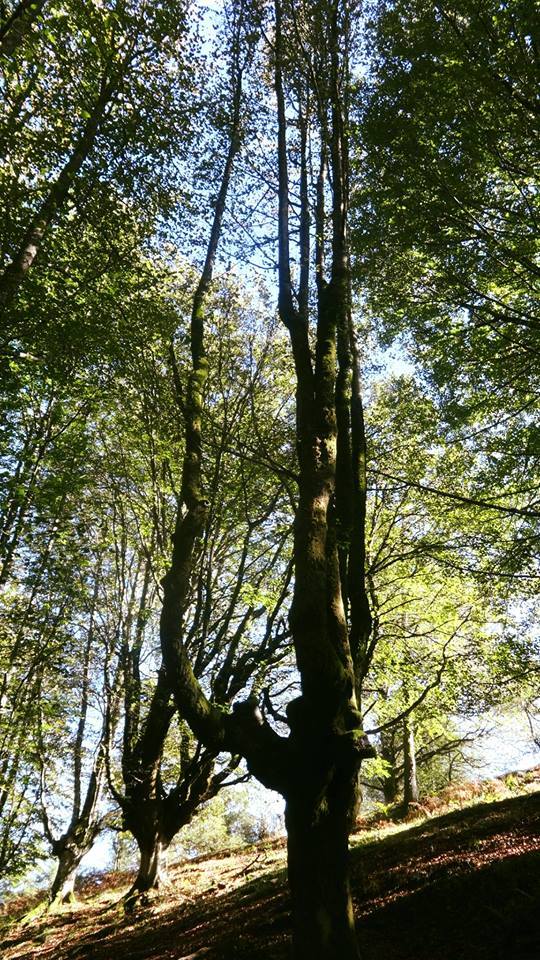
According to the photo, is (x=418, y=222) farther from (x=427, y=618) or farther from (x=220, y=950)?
(x=220, y=950)

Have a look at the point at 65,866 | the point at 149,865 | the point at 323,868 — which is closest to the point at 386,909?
the point at 323,868

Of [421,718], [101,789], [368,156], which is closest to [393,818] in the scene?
[421,718]

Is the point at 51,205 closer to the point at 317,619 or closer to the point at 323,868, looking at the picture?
the point at 317,619

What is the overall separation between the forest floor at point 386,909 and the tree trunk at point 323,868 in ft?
5.12

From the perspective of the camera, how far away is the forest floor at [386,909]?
5.09 meters

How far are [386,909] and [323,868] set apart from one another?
297 centimetres

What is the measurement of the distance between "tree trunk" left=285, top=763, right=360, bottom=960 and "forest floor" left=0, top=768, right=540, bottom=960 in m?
1.56

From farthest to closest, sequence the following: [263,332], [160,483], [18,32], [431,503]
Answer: [263,332], [431,503], [160,483], [18,32]

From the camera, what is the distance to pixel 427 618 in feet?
42.8

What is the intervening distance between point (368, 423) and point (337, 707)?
8.77 meters

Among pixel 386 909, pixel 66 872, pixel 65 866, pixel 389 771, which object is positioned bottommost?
pixel 66 872

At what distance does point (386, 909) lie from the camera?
6.16 meters

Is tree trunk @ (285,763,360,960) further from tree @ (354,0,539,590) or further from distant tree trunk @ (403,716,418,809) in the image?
distant tree trunk @ (403,716,418,809)

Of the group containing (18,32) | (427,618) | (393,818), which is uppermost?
(18,32)
